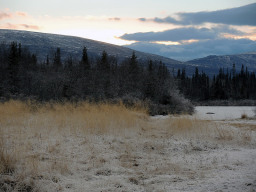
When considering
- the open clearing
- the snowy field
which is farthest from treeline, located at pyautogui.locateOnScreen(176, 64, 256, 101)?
the open clearing

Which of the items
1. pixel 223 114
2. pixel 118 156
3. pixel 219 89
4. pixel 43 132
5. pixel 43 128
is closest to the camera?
pixel 118 156

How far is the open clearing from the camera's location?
4.62 metres

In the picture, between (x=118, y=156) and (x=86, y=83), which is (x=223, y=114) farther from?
(x=86, y=83)

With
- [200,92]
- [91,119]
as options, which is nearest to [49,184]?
[91,119]

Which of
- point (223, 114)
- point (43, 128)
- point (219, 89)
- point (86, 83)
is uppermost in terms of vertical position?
point (43, 128)

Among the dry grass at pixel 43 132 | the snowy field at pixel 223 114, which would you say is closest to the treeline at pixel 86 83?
the snowy field at pixel 223 114

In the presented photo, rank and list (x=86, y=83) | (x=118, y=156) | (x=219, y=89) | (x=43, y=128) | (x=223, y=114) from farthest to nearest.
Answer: (x=219, y=89), (x=86, y=83), (x=223, y=114), (x=43, y=128), (x=118, y=156)

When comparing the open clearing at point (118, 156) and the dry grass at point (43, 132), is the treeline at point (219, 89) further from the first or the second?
the open clearing at point (118, 156)

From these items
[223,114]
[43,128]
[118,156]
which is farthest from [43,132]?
[223,114]

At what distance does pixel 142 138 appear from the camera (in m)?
8.84

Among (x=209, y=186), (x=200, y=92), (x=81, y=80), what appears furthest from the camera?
(x=200, y=92)

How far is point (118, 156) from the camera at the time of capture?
6.64 meters

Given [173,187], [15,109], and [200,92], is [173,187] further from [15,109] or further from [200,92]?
[200,92]

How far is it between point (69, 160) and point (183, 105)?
67.4 feet
